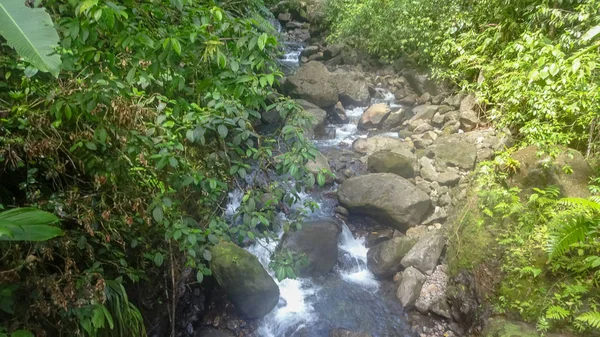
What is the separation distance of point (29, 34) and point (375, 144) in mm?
7487

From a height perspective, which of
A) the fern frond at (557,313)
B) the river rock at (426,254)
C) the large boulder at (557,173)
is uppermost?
the large boulder at (557,173)

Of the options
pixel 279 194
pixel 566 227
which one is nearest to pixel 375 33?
pixel 566 227

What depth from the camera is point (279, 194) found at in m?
2.58

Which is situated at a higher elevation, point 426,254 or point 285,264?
point 285,264

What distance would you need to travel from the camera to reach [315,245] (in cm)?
568

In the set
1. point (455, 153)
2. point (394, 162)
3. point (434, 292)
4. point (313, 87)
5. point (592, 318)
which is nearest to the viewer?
point (592, 318)

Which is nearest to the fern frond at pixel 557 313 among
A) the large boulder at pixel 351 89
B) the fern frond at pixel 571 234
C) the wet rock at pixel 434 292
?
the fern frond at pixel 571 234

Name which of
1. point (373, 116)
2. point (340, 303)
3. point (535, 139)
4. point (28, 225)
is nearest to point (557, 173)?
point (535, 139)

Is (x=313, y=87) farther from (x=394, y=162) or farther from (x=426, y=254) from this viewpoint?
(x=426, y=254)

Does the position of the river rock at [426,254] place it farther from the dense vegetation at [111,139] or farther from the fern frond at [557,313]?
the dense vegetation at [111,139]

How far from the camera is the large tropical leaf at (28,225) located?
137 cm

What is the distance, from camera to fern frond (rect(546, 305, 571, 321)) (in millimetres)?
3436

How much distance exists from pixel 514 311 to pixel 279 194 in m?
3.25

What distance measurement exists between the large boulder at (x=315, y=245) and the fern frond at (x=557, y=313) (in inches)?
118
